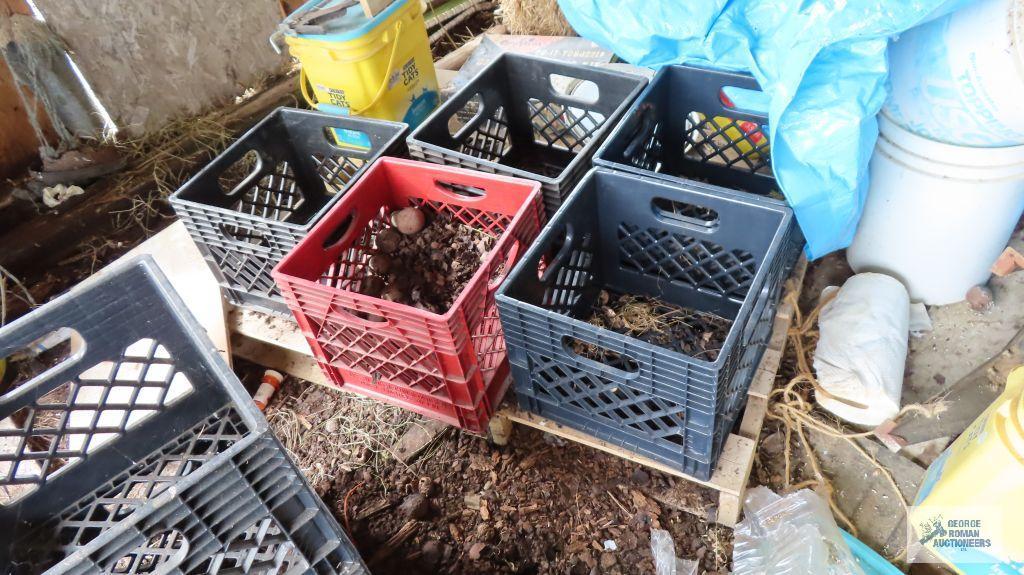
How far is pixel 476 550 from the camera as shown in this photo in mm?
1858

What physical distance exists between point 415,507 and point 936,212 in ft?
5.93

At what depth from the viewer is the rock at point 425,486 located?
79.0 inches

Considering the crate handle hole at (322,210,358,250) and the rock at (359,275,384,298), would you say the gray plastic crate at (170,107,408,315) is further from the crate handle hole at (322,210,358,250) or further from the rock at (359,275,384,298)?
the rock at (359,275,384,298)

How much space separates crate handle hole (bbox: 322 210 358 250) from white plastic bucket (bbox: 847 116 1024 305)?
163 cm

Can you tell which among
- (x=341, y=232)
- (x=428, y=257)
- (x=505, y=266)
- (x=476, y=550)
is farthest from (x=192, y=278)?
(x=476, y=550)

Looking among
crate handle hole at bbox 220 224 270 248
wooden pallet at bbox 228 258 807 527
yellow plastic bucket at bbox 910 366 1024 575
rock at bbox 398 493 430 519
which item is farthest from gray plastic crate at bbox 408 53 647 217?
yellow plastic bucket at bbox 910 366 1024 575

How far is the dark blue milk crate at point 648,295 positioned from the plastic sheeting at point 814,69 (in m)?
0.18

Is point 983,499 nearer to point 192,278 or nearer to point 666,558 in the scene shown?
point 666,558

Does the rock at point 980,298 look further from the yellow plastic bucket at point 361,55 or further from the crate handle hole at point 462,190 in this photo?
the yellow plastic bucket at point 361,55

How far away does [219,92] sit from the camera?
357 cm

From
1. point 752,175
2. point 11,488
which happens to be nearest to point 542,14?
point 752,175

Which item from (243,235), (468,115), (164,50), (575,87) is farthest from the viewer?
(164,50)

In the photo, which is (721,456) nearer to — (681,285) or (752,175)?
(681,285)

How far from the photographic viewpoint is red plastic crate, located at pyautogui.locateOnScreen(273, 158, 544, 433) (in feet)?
5.40
